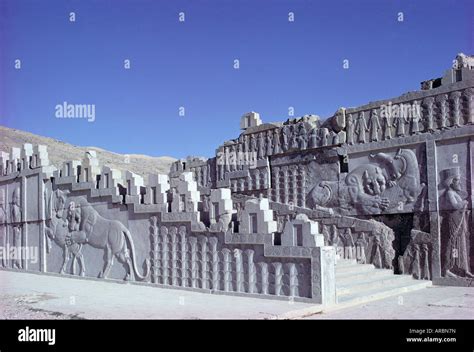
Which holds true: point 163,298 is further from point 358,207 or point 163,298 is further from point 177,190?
point 358,207

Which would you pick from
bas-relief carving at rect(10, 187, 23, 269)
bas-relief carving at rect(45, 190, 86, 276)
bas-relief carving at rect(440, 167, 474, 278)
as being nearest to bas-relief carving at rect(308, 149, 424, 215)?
bas-relief carving at rect(440, 167, 474, 278)

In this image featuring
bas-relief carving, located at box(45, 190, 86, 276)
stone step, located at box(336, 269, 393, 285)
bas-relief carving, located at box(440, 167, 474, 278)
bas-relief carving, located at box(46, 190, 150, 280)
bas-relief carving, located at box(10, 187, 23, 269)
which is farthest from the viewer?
bas-relief carving, located at box(10, 187, 23, 269)

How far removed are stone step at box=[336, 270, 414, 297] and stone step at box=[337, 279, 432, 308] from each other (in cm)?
10

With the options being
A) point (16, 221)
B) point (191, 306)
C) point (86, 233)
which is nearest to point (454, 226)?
point (191, 306)

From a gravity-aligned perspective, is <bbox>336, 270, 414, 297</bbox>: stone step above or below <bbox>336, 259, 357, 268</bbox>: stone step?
below

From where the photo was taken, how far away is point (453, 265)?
1111cm

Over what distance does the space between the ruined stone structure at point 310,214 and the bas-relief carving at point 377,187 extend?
0.08ft

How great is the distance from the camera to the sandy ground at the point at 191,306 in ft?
26.6

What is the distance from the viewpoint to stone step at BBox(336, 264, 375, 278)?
10.9 m

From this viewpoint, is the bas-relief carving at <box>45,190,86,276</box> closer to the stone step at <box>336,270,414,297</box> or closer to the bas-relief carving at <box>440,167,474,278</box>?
the stone step at <box>336,270,414,297</box>

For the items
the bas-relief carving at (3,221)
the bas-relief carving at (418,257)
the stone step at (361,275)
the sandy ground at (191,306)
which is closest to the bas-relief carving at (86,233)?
the sandy ground at (191,306)

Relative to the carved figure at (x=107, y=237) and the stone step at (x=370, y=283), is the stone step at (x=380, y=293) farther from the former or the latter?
the carved figure at (x=107, y=237)

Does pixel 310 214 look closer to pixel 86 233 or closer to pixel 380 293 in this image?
pixel 380 293
